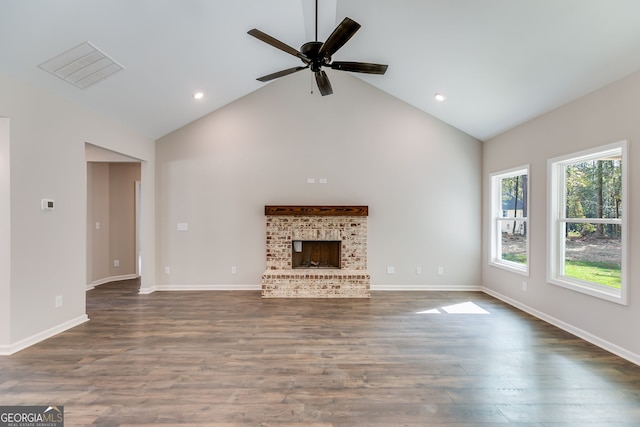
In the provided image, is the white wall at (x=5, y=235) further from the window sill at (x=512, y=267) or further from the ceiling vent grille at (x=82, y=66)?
the window sill at (x=512, y=267)

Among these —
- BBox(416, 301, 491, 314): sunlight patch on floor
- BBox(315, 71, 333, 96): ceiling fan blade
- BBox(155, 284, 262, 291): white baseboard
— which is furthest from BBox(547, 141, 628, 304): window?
BBox(155, 284, 262, 291): white baseboard

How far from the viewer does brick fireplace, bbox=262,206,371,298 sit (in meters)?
4.90

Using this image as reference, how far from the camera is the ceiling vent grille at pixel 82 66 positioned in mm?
2938

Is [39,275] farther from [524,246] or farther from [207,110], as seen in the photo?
[524,246]

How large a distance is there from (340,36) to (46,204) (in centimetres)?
351

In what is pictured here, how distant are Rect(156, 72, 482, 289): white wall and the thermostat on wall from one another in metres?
2.06

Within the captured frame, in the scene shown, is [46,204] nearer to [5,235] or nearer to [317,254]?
[5,235]

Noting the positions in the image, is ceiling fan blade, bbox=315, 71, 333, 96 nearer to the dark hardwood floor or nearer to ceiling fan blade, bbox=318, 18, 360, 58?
ceiling fan blade, bbox=318, 18, 360, 58

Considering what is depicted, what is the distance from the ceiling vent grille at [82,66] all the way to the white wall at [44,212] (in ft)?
1.07

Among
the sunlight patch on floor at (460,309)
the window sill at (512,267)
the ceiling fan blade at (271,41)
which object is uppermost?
the ceiling fan blade at (271,41)

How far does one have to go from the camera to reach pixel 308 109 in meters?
5.29

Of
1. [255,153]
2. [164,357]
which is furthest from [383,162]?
[164,357]

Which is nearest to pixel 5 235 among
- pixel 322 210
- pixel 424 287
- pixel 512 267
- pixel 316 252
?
pixel 322 210

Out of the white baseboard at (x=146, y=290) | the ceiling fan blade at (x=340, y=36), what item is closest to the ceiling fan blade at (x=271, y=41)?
the ceiling fan blade at (x=340, y=36)
